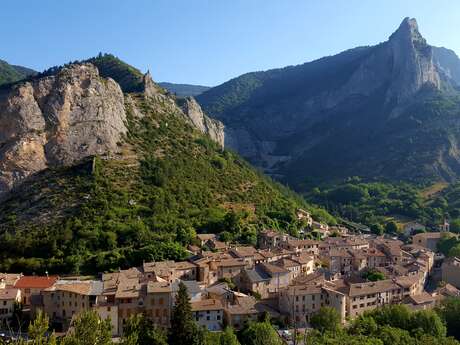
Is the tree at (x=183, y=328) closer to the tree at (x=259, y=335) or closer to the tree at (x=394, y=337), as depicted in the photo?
the tree at (x=259, y=335)

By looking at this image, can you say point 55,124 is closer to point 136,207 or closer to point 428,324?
point 136,207

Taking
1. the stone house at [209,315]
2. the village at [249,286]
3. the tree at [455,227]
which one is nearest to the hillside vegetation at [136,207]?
the village at [249,286]

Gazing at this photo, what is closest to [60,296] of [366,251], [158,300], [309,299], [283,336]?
[158,300]

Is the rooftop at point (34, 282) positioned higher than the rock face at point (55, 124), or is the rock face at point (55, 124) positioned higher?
the rock face at point (55, 124)

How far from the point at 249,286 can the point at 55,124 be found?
44.0 m

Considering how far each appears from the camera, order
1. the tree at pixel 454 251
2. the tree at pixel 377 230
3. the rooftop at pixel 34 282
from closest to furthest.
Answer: the rooftop at pixel 34 282 < the tree at pixel 454 251 < the tree at pixel 377 230

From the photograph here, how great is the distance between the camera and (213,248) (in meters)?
64.8

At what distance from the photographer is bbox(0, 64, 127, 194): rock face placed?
7500 centimetres

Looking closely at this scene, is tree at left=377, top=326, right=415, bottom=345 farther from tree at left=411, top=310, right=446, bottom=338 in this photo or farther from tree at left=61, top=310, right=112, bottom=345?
tree at left=61, top=310, right=112, bottom=345

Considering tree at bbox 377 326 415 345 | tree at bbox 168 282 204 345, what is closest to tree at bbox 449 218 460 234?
tree at bbox 377 326 415 345

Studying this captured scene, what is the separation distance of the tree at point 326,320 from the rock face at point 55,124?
47.1m

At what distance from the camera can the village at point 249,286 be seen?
44344 millimetres

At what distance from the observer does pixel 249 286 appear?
5312cm

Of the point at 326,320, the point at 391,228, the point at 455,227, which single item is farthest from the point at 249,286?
the point at 455,227
